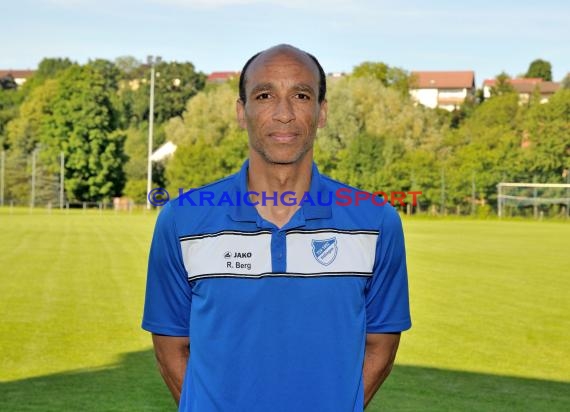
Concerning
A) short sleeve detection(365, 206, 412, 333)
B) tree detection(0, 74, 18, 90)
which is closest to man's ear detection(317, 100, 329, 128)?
short sleeve detection(365, 206, 412, 333)

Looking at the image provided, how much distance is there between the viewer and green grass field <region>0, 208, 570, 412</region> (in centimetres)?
961

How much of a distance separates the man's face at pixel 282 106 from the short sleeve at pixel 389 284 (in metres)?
0.35

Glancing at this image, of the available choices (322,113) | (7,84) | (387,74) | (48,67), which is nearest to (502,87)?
(387,74)

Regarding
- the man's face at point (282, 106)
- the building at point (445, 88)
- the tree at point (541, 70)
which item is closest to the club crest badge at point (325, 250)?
the man's face at point (282, 106)

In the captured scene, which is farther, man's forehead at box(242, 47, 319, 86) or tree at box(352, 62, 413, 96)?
tree at box(352, 62, 413, 96)

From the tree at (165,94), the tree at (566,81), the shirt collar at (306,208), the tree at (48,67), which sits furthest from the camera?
the tree at (48,67)

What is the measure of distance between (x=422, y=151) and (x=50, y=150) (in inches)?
1226

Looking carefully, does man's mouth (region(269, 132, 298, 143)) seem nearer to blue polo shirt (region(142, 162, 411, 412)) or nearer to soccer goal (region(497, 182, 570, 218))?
blue polo shirt (region(142, 162, 411, 412))

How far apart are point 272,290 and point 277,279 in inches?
1.4

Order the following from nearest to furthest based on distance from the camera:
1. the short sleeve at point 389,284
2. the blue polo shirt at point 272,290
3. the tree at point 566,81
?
the blue polo shirt at point 272,290 < the short sleeve at point 389,284 < the tree at point 566,81

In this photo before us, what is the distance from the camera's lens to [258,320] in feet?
9.25

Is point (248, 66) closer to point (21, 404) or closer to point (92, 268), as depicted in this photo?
point (21, 404)

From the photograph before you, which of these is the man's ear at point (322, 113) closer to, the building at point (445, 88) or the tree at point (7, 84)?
the tree at point (7, 84)

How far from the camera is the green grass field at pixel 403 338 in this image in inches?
378
